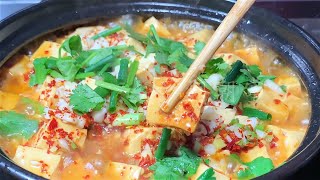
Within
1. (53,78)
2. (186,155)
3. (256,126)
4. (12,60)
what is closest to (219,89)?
(256,126)

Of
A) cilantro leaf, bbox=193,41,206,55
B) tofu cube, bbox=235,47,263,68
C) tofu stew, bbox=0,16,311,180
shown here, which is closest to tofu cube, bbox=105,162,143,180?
tofu stew, bbox=0,16,311,180

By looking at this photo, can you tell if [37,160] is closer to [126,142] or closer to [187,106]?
[126,142]

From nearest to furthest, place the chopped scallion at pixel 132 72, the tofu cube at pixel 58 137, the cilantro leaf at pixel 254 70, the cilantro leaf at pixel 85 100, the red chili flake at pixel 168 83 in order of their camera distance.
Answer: the red chili flake at pixel 168 83 < the tofu cube at pixel 58 137 < the cilantro leaf at pixel 85 100 < the chopped scallion at pixel 132 72 < the cilantro leaf at pixel 254 70

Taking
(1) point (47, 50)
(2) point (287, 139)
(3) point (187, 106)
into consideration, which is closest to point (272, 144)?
(2) point (287, 139)

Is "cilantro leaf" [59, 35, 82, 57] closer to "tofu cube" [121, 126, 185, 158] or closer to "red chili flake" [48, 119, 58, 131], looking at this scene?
"red chili flake" [48, 119, 58, 131]

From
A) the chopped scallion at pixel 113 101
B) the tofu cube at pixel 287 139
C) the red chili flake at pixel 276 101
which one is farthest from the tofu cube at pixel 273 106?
the chopped scallion at pixel 113 101

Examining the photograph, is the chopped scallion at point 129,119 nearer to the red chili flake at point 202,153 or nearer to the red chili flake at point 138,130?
the red chili flake at point 138,130
